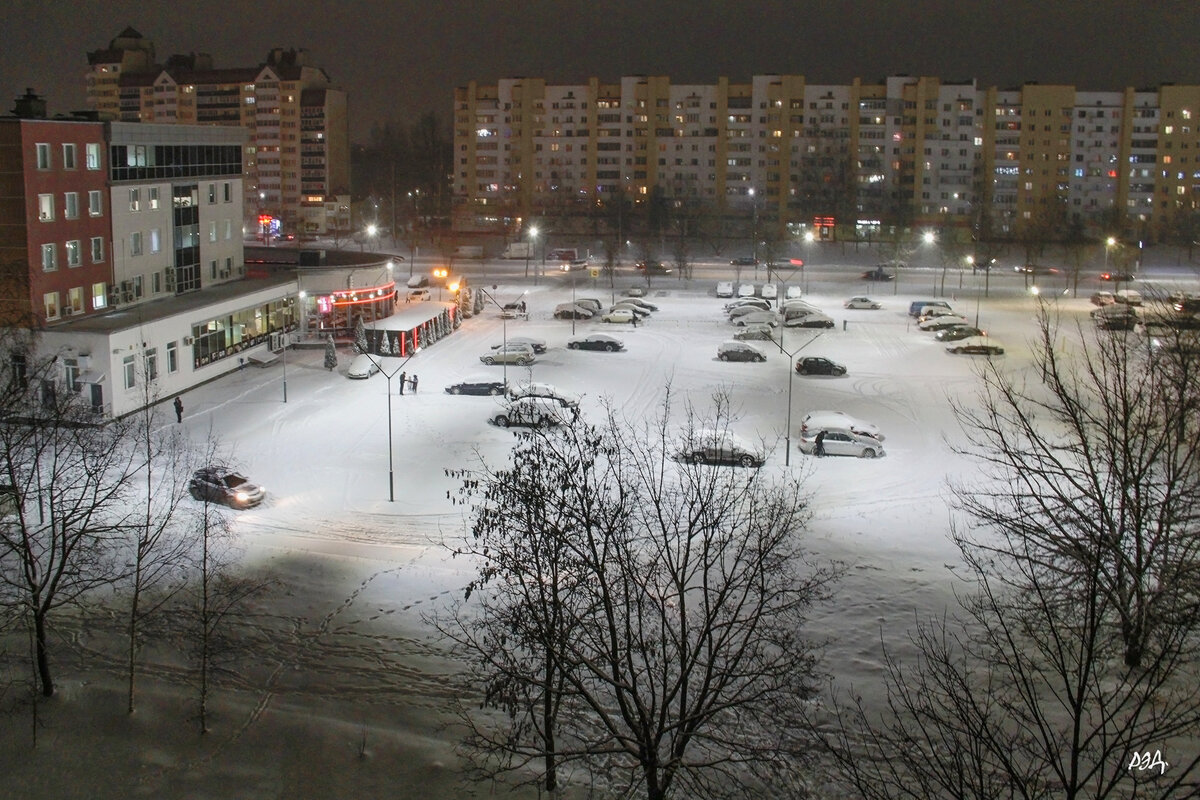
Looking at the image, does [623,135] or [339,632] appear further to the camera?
[623,135]

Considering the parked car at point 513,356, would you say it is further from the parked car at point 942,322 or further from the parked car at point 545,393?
the parked car at point 942,322

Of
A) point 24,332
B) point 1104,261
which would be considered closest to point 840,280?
point 1104,261

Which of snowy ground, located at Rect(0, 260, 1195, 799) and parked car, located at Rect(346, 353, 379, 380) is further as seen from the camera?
parked car, located at Rect(346, 353, 379, 380)

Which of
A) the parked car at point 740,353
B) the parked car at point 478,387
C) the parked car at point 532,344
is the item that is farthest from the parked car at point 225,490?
the parked car at point 740,353

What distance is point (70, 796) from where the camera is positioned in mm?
10781

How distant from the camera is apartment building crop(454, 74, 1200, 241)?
6706cm

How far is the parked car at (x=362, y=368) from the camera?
2802cm

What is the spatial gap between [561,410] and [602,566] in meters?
14.9

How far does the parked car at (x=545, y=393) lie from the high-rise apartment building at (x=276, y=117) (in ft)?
162

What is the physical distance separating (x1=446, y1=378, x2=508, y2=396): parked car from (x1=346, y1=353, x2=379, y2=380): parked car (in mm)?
2799

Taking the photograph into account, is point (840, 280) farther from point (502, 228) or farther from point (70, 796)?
point (70, 796)

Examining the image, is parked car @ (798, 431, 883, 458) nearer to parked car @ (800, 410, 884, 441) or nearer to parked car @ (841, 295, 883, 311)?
parked car @ (800, 410, 884, 441)

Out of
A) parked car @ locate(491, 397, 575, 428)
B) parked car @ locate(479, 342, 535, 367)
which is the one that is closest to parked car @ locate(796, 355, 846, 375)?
parked car @ locate(479, 342, 535, 367)

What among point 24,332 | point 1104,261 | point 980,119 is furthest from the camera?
point 980,119
